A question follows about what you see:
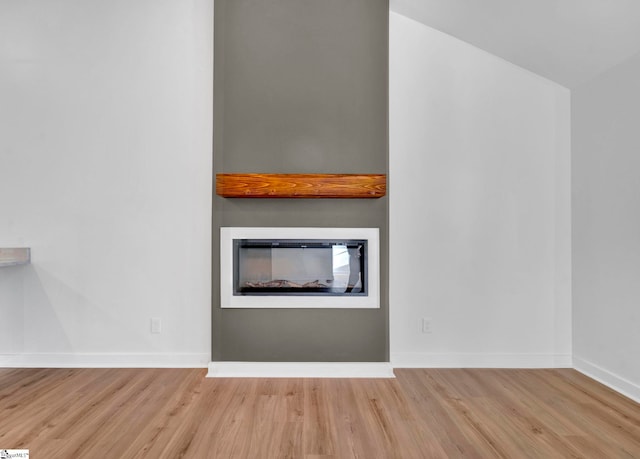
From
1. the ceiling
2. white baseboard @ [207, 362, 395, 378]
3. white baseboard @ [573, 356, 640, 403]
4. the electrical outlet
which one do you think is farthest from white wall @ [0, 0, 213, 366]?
white baseboard @ [573, 356, 640, 403]

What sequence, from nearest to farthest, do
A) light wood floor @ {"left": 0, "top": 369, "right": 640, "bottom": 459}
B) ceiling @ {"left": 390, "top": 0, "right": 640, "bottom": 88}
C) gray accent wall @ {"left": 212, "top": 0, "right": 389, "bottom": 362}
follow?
1. light wood floor @ {"left": 0, "top": 369, "right": 640, "bottom": 459}
2. ceiling @ {"left": 390, "top": 0, "right": 640, "bottom": 88}
3. gray accent wall @ {"left": 212, "top": 0, "right": 389, "bottom": 362}

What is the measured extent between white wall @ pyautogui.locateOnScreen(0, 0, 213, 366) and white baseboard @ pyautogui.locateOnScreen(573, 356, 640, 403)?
9.58ft

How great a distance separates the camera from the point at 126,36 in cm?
303

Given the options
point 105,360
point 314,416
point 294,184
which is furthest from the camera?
point 105,360

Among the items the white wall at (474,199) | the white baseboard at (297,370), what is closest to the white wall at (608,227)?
the white wall at (474,199)

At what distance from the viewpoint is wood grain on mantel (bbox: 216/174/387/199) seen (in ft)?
8.83

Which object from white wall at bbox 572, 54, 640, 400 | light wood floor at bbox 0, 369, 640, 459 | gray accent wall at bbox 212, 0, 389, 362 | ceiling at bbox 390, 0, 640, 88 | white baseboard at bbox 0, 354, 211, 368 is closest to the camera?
light wood floor at bbox 0, 369, 640, 459

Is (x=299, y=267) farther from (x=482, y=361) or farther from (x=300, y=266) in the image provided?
(x=482, y=361)

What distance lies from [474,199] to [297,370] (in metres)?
1.94

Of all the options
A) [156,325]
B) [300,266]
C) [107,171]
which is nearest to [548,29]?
[300,266]

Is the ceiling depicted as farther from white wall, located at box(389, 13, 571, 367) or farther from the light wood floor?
the light wood floor

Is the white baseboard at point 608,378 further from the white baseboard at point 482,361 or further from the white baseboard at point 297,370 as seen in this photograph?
the white baseboard at point 297,370

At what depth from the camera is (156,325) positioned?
9.83 ft

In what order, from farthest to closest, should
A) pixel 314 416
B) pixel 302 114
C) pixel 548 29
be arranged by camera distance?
1. pixel 302 114
2. pixel 548 29
3. pixel 314 416
